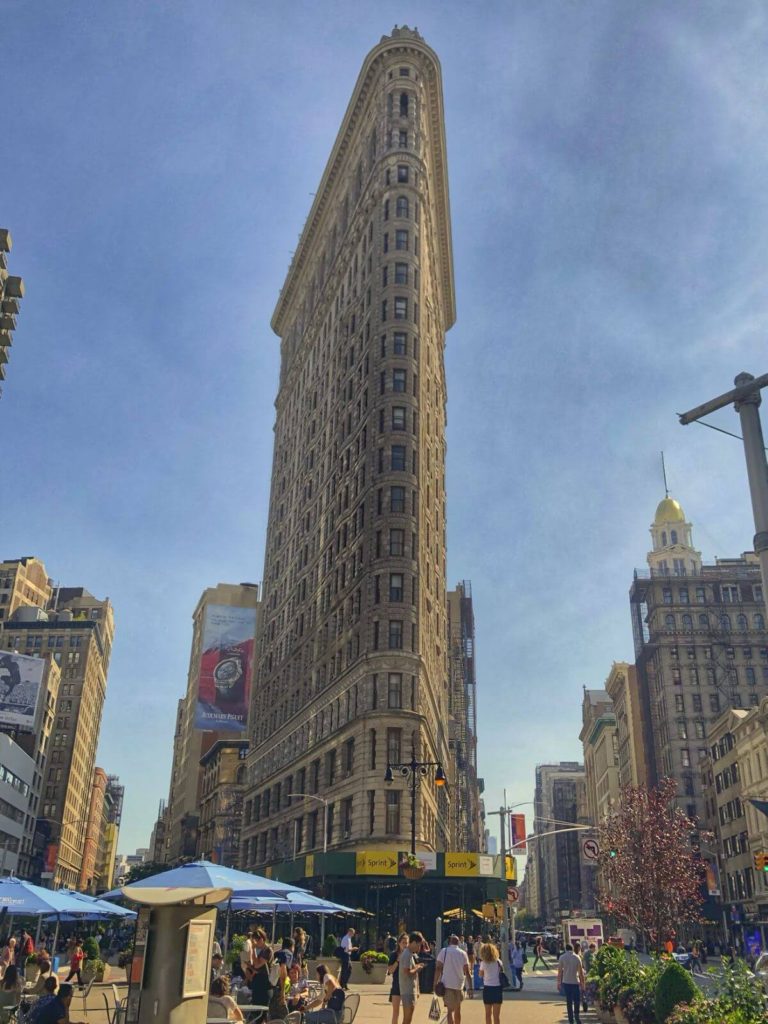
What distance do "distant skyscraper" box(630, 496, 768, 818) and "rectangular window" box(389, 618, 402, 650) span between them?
62.8 m

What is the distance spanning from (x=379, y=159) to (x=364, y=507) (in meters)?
36.4

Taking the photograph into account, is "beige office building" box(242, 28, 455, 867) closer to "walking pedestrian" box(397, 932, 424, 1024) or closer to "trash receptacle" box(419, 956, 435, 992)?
"trash receptacle" box(419, 956, 435, 992)

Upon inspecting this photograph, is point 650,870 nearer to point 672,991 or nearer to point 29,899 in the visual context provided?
point 29,899

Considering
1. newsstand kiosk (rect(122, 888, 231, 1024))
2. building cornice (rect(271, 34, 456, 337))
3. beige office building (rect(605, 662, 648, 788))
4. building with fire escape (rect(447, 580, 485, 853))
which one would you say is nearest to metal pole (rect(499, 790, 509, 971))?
newsstand kiosk (rect(122, 888, 231, 1024))

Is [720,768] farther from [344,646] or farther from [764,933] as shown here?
[344,646]

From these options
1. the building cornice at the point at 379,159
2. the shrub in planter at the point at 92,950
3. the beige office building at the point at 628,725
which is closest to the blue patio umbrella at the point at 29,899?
the shrub in planter at the point at 92,950

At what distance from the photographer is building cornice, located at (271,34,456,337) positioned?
296 ft

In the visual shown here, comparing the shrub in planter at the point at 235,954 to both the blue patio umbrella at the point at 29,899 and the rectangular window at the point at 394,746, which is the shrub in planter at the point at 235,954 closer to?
the blue patio umbrella at the point at 29,899

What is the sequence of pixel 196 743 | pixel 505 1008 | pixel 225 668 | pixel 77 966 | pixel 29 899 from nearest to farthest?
pixel 29 899
pixel 505 1008
pixel 77 966
pixel 225 668
pixel 196 743

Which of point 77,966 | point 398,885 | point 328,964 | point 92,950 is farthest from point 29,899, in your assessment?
point 398,885

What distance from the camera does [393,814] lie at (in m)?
56.7

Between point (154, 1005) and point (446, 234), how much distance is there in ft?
319

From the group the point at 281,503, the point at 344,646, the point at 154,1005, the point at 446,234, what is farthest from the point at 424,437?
the point at 154,1005

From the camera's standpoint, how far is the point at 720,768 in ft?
295
